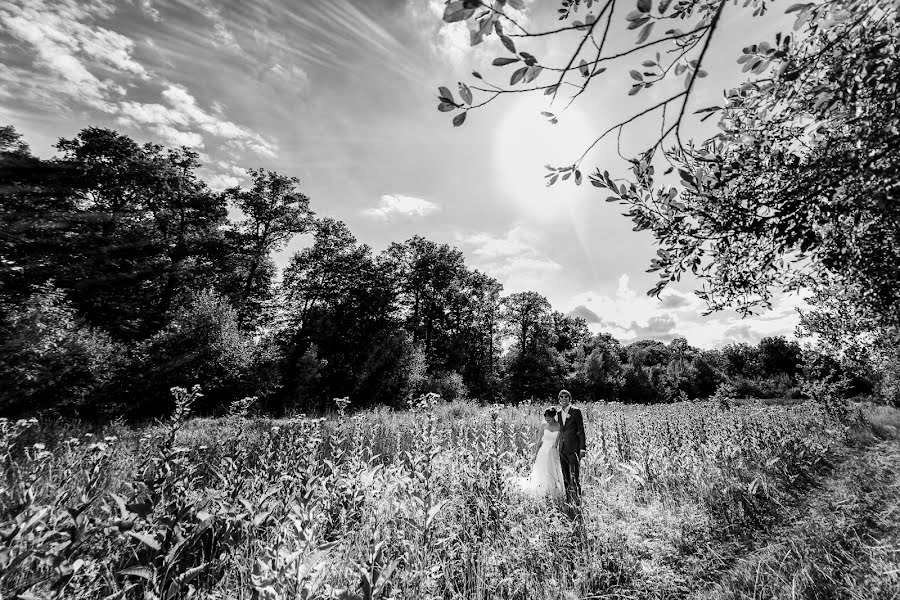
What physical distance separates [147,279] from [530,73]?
28.8m

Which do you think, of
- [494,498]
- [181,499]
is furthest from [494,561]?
[181,499]

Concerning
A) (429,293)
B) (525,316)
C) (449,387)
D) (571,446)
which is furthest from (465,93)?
(525,316)

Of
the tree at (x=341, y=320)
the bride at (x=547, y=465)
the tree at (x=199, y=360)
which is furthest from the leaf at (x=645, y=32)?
the tree at (x=341, y=320)

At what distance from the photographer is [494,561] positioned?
11.6 ft

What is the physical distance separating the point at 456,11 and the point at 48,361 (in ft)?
63.3

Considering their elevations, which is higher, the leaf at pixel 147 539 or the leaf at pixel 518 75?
the leaf at pixel 518 75

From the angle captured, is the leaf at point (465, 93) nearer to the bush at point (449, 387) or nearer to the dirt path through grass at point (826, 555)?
the dirt path through grass at point (826, 555)

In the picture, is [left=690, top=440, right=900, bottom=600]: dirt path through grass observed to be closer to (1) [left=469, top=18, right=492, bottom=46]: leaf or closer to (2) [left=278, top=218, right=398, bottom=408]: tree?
(1) [left=469, top=18, right=492, bottom=46]: leaf

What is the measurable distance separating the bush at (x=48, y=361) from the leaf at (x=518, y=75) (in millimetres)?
18107

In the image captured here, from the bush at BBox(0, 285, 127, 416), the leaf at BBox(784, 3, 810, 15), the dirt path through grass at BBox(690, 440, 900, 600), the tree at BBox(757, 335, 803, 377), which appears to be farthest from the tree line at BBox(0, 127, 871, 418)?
the tree at BBox(757, 335, 803, 377)

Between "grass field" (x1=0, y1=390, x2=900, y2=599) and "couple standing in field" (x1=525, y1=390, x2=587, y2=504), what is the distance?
19.1 inches

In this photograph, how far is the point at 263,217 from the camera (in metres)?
27.1

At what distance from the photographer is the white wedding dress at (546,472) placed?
6.44 metres

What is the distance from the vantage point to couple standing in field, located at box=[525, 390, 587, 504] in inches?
240
